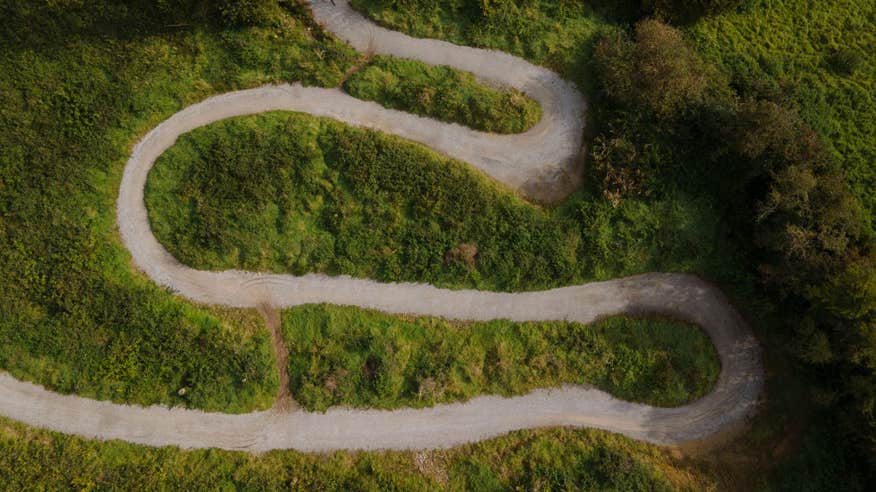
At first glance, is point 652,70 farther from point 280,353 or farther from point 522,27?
point 280,353

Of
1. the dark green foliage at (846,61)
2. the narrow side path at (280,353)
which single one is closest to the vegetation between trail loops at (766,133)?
the dark green foliage at (846,61)

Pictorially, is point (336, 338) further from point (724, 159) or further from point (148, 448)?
point (724, 159)

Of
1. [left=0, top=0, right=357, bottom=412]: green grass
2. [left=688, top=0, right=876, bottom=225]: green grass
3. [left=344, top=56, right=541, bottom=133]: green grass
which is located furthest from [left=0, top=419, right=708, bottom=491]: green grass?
[left=688, top=0, right=876, bottom=225]: green grass

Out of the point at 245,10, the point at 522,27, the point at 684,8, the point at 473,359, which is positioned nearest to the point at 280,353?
the point at 473,359

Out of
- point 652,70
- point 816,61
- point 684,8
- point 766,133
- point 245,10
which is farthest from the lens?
point 816,61

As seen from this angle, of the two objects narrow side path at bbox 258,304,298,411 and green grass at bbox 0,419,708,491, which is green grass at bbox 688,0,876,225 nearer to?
green grass at bbox 0,419,708,491

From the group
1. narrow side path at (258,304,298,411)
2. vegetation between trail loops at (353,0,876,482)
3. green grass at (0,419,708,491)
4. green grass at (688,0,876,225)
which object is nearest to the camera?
vegetation between trail loops at (353,0,876,482)

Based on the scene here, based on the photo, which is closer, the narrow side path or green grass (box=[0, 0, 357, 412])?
green grass (box=[0, 0, 357, 412])
